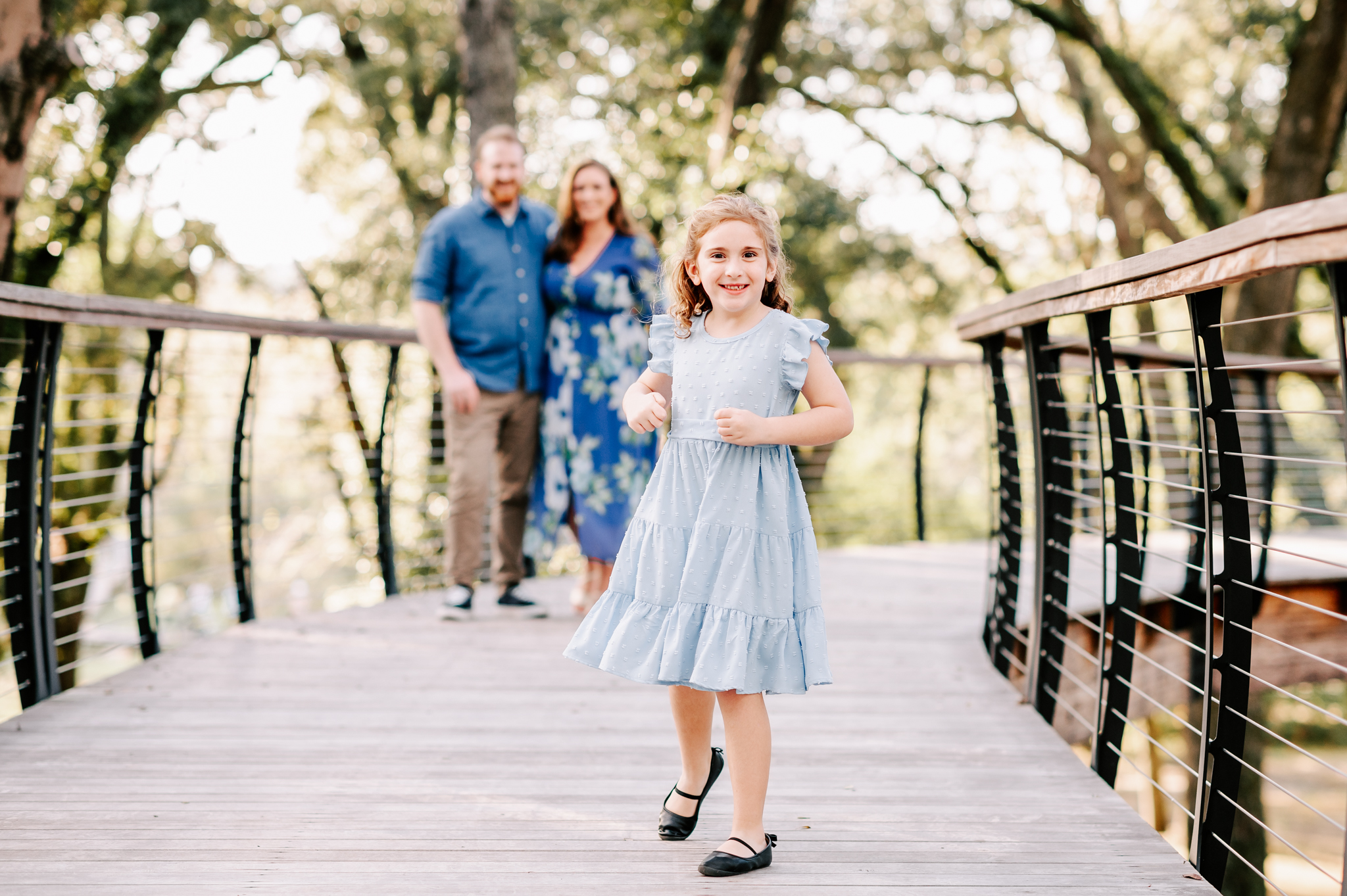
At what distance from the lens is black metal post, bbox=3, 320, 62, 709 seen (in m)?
2.55

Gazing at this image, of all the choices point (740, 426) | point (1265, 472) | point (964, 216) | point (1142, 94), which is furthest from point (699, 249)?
point (964, 216)

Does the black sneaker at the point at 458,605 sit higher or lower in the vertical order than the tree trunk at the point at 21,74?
lower

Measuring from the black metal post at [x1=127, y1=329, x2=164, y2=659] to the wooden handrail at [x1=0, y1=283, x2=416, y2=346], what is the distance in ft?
0.38

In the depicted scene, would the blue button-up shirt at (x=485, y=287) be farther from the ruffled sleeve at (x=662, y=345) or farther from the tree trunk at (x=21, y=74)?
the tree trunk at (x=21, y=74)

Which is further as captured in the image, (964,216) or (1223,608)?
(964,216)

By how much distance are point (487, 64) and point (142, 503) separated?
3334mm

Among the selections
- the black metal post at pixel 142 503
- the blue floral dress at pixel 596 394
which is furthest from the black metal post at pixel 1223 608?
the black metal post at pixel 142 503

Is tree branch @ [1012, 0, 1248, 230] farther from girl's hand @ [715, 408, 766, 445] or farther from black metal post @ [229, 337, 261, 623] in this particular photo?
girl's hand @ [715, 408, 766, 445]

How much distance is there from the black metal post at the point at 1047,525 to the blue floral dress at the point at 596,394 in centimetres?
134

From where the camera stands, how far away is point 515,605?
3811 millimetres

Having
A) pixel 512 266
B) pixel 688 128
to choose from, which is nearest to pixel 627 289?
pixel 512 266

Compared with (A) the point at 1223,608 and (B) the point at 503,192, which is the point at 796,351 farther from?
(B) the point at 503,192

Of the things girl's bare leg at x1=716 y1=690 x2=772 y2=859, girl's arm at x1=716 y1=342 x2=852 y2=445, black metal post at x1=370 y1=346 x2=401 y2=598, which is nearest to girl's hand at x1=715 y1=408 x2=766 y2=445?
girl's arm at x1=716 y1=342 x2=852 y2=445

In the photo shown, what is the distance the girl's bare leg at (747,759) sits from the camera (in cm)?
176
